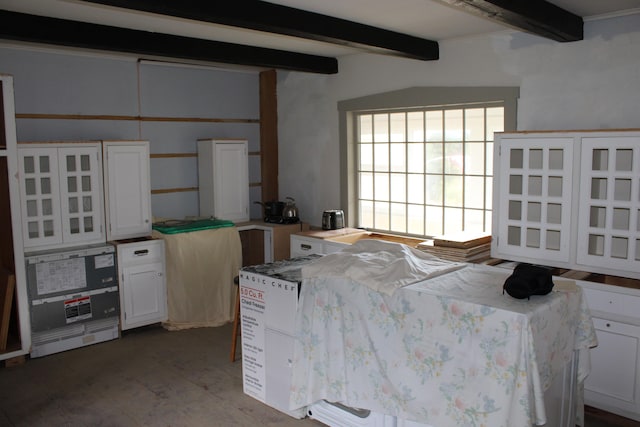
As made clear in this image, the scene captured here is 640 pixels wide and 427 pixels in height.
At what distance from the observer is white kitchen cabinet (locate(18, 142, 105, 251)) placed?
4570mm

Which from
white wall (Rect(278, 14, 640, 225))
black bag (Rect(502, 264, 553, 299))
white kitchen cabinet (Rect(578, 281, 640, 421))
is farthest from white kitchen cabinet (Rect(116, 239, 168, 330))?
white kitchen cabinet (Rect(578, 281, 640, 421))

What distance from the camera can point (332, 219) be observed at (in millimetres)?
5742

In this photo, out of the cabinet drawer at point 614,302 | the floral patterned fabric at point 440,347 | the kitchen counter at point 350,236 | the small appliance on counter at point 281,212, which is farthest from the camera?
the small appliance on counter at point 281,212

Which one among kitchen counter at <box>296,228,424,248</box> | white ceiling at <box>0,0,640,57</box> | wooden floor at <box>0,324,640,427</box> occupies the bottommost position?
wooden floor at <box>0,324,640,427</box>

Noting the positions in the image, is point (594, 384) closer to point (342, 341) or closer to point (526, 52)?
point (342, 341)

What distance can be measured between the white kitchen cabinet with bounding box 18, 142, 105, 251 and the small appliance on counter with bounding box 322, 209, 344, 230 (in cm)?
211

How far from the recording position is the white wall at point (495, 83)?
3.91 m

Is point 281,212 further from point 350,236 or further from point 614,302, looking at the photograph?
point 614,302

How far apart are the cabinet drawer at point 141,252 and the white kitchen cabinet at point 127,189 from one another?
0.58 feet

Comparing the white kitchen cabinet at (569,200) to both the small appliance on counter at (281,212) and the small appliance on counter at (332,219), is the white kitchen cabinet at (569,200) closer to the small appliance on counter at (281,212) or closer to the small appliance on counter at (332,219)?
the small appliance on counter at (332,219)

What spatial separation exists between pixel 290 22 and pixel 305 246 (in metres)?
2.46

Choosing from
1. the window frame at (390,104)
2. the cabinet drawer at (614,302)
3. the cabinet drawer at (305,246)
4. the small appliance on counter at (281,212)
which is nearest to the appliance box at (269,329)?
the cabinet drawer at (305,246)

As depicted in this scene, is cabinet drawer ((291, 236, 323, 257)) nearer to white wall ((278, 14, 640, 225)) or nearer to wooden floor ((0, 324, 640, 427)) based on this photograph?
white wall ((278, 14, 640, 225))

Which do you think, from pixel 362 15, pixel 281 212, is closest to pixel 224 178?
pixel 281 212
